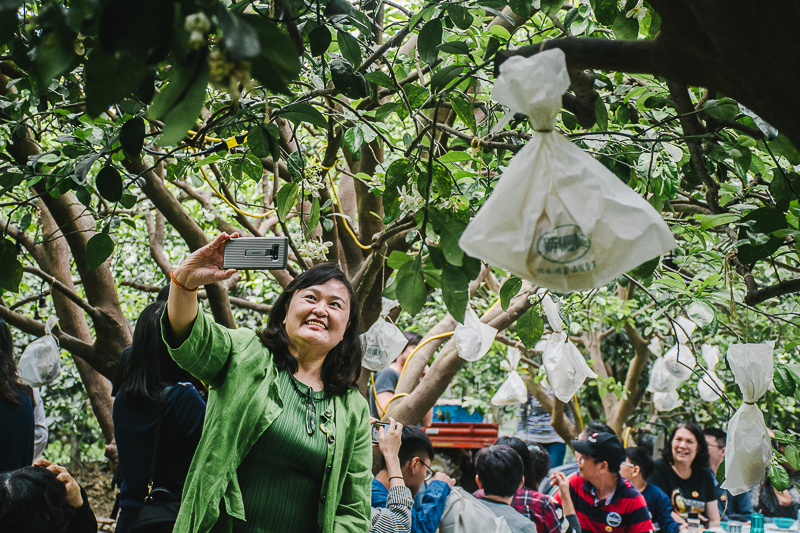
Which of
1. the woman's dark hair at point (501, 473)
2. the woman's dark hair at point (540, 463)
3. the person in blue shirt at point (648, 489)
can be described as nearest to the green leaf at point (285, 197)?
the woman's dark hair at point (501, 473)

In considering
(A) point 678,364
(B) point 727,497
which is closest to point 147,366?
(A) point 678,364

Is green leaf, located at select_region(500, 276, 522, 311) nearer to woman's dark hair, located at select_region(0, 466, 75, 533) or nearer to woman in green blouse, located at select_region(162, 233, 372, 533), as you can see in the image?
woman in green blouse, located at select_region(162, 233, 372, 533)

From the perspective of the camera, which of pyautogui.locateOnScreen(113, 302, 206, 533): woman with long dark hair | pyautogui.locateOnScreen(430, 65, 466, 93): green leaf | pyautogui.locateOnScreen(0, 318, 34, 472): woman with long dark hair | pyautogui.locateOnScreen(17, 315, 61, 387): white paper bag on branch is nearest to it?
pyautogui.locateOnScreen(430, 65, 466, 93): green leaf

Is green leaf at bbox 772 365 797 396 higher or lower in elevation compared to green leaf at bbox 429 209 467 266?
lower

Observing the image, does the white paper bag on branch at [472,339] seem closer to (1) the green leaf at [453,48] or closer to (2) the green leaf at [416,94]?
(2) the green leaf at [416,94]

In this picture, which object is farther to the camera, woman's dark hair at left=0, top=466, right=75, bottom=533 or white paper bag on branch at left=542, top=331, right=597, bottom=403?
white paper bag on branch at left=542, top=331, right=597, bottom=403

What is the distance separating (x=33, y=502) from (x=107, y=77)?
67.6 inches

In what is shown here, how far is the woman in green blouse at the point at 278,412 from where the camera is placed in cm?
148

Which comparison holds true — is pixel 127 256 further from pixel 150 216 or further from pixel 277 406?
pixel 277 406

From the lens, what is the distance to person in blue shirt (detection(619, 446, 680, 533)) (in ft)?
13.9

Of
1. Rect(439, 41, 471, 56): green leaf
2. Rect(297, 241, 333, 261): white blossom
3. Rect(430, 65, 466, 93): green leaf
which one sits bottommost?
Rect(297, 241, 333, 261): white blossom

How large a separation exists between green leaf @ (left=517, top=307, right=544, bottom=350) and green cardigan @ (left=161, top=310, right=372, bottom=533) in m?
0.55

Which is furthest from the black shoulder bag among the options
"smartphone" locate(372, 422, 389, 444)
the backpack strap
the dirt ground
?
the dirt ground

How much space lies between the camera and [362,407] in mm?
1900
